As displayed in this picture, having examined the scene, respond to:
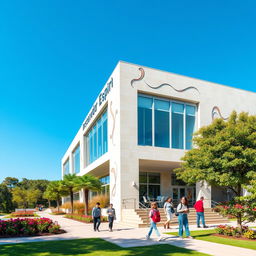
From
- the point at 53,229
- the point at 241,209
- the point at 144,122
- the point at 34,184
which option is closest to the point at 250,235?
the point at 241,209

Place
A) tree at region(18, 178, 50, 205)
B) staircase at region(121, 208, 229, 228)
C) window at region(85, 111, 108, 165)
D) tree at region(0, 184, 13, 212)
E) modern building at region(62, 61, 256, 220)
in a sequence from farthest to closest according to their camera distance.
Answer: tree at region(18, 178, 50, 205) → tree at region(0, 184, 13, 212) → window at region(85, 111, 108, 165) → modern building at region(62, 61, 256, 220) → staircase at region(121, 208, 229, 228)

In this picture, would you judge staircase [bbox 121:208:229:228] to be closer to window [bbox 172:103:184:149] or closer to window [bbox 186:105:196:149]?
window [bbox 172:103:184:149]

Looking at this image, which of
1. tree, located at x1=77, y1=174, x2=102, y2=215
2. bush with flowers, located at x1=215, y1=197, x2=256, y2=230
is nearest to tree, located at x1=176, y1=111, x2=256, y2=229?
bush with flowers, located at x1=215, y1=197, x2=256, y2=230

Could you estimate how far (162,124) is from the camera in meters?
24.2

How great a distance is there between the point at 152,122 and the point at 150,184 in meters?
7.12

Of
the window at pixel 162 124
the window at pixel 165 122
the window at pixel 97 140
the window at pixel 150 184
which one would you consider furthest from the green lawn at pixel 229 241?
the window at pixel 97 140

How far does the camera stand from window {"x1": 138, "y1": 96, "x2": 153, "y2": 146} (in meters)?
23.3

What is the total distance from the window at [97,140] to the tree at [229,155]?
14.3 metres

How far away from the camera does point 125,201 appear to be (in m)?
21.2

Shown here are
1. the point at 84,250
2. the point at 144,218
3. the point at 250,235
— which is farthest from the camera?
the point at 144,218

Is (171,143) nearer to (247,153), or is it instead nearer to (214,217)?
(214,217)

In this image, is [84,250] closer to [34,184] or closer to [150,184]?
[150,184]

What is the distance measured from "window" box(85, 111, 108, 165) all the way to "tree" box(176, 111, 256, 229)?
14.3 metres

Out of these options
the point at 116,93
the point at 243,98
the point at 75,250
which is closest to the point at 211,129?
the point at 75,250
